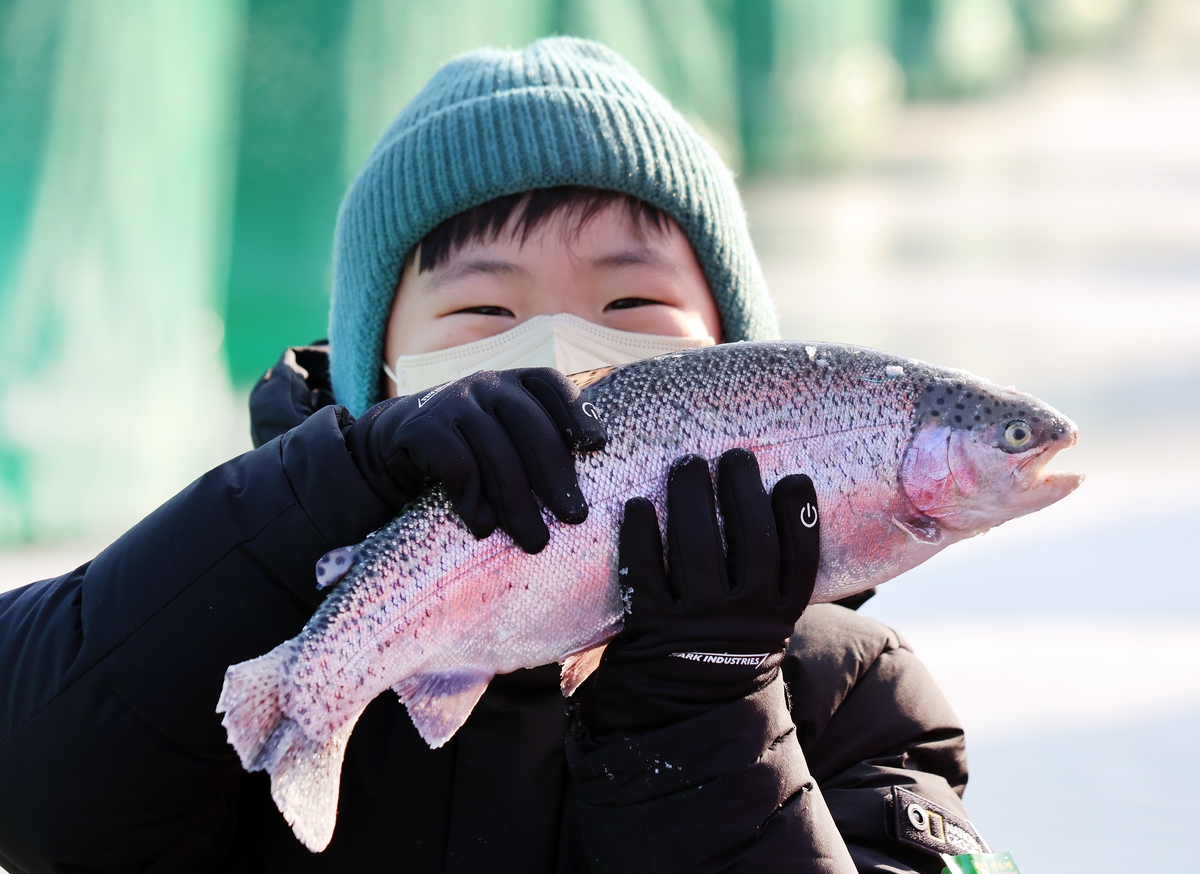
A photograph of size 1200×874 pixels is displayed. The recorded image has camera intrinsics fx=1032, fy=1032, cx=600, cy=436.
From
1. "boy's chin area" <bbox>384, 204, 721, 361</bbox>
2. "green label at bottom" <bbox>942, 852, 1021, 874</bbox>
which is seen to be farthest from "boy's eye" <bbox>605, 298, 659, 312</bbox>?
"green label at bottom" <bbox>942, 852, 1021, 874</bbox>

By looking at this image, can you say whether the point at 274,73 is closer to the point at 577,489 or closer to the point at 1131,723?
the point at 577,489

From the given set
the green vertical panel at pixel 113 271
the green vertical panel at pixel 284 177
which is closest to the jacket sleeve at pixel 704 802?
the green vertical panel at pixel 113 271

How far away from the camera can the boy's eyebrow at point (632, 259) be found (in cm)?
151

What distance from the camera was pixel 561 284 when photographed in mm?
1482

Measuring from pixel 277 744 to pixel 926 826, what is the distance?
797 millimetres

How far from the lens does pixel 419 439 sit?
3.45 feet

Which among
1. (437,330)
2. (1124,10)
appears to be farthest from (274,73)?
(1124,10)

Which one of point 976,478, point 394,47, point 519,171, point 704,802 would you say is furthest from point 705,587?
point 394,47

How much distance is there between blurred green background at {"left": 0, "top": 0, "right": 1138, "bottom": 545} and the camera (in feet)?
9.95

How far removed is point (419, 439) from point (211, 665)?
34cm

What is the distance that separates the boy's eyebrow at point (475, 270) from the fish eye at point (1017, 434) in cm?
69

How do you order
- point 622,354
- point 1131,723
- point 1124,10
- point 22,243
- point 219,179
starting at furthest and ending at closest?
point 1124,10 → point 219,179 → point 22,243 → point 1131,723 → point 622,354

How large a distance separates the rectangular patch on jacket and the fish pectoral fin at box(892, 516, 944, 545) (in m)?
0.37

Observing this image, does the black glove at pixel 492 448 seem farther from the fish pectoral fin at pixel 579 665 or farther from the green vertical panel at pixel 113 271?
the green vertical panel at pixel 113 271
